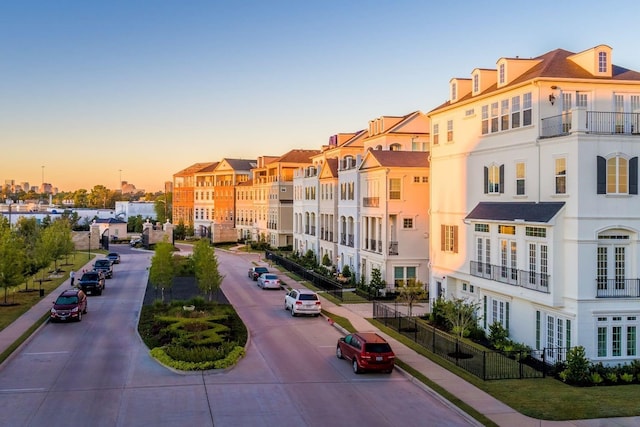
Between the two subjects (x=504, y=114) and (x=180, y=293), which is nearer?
(x=504, y=114)

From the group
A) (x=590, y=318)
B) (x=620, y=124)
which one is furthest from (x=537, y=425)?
(x=620, y=124)

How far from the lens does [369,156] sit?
47.4 metres

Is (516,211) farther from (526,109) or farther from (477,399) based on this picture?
(477,399)

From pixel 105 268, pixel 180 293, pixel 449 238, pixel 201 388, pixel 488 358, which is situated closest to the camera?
pixel 201 388

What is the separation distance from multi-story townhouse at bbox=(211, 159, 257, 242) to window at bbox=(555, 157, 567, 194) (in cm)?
7884

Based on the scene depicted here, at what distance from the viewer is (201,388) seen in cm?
2155

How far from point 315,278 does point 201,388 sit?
99.1ft

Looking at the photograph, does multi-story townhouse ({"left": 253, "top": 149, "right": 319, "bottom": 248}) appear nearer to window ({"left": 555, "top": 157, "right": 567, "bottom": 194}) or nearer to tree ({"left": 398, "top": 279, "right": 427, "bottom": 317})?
tree ({"left": 398, "top": 279, "right": 427, "bottom": 317})

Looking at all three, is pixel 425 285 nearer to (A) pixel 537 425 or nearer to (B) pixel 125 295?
(B) pixel 125 295

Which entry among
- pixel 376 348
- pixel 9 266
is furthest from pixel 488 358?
pixel 9 266

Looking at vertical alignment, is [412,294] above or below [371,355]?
above

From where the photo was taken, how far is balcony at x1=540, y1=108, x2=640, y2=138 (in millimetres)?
25688

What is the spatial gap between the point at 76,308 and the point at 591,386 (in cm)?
2555

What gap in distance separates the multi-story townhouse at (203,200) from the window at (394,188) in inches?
2662
